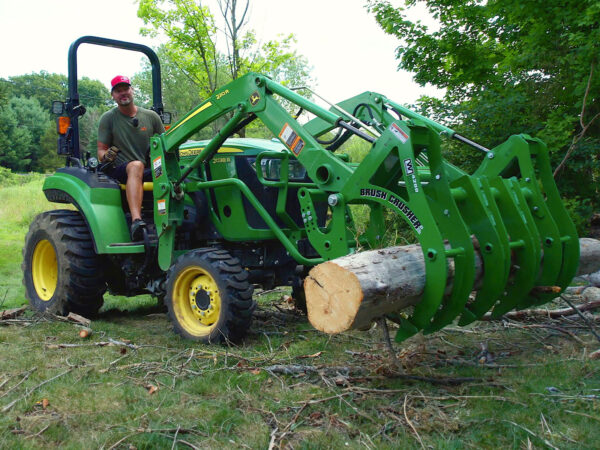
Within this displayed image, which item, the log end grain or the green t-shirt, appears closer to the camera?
the log end grain

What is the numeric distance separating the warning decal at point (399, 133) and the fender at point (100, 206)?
3.10 m

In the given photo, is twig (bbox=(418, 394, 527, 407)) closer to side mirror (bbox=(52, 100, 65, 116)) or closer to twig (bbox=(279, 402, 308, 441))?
twig (bbox=(279, 402, 308, 441))

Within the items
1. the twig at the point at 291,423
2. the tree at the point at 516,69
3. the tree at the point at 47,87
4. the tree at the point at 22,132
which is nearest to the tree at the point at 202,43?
the tree at the point at 516,69

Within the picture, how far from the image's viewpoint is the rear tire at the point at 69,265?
239 inches

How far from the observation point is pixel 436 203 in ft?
12.4

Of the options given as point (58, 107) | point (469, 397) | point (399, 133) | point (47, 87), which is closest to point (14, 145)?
point (47, 87)

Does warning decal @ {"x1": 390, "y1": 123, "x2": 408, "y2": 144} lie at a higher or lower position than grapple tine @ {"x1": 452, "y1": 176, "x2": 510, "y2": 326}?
higher

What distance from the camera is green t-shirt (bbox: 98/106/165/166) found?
20.7ft

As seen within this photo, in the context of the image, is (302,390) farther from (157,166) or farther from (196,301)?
(157,166)

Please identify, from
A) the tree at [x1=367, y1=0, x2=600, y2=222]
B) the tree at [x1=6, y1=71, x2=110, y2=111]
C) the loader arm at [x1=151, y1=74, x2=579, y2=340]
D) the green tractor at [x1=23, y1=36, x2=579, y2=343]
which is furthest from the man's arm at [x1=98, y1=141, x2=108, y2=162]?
the tree at [x1=6, y1=71, x2=110, y2=111]

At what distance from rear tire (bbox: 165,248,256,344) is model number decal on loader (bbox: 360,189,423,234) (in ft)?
4.98

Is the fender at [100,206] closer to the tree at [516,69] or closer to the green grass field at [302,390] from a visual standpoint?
the green grass field at [302,390]

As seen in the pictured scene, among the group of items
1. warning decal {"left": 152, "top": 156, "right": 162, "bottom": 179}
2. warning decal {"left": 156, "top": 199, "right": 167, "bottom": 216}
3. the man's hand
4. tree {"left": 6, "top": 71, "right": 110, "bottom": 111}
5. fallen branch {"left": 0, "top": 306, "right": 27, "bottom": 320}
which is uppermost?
tree {"left": 6, "top": 71, "right": 110, "bottom": 111}

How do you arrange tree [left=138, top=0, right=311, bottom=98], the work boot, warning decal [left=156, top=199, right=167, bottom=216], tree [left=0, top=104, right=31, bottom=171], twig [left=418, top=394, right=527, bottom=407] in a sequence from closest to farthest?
twig [left=418, top=394, right=527, bottom=407] < warning decal [left=156, top=199, right=167, bottom=216] < the work boot < tree [left=138, top=0, right=311, bottom=98] < tree [left=0, top=104, right=31, bottom=171]
